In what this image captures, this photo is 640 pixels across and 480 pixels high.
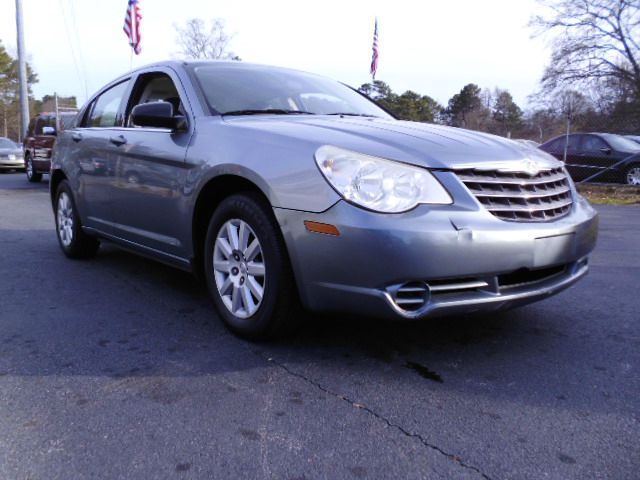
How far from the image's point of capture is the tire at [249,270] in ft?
9.15

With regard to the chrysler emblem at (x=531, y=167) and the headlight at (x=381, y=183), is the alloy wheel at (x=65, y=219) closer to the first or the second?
the headlight at (x=381, y=183)

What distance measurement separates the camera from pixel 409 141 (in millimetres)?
2795

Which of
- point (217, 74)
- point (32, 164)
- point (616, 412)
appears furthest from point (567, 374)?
point (32, 164)

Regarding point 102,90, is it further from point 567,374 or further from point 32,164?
point 32,164

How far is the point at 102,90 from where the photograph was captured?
5.04 metres

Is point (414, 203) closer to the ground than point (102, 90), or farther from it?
closer to the ground

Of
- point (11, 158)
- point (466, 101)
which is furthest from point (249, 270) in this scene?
point (466, 101)

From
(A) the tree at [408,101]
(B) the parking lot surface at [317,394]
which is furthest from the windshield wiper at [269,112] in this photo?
(A) the tree at [408,101]

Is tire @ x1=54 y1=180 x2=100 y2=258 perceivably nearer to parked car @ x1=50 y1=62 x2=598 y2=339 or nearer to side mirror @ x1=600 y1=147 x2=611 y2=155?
parked car @ x1=50 y1=62 x2=598 y2=339

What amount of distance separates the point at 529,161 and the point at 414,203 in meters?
0.77

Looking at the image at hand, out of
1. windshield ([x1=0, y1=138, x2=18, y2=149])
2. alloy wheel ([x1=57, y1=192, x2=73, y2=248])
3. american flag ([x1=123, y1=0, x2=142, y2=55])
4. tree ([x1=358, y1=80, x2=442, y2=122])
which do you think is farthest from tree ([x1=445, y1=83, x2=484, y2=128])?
alloy wheel ([x1=57, y1=192, x2=73, y2=248])

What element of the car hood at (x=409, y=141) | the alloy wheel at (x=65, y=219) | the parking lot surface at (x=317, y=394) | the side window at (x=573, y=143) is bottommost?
the parking lot surface at (x=317, y=394)

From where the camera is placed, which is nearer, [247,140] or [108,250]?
[247,140]

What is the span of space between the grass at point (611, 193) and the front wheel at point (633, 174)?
734mm
